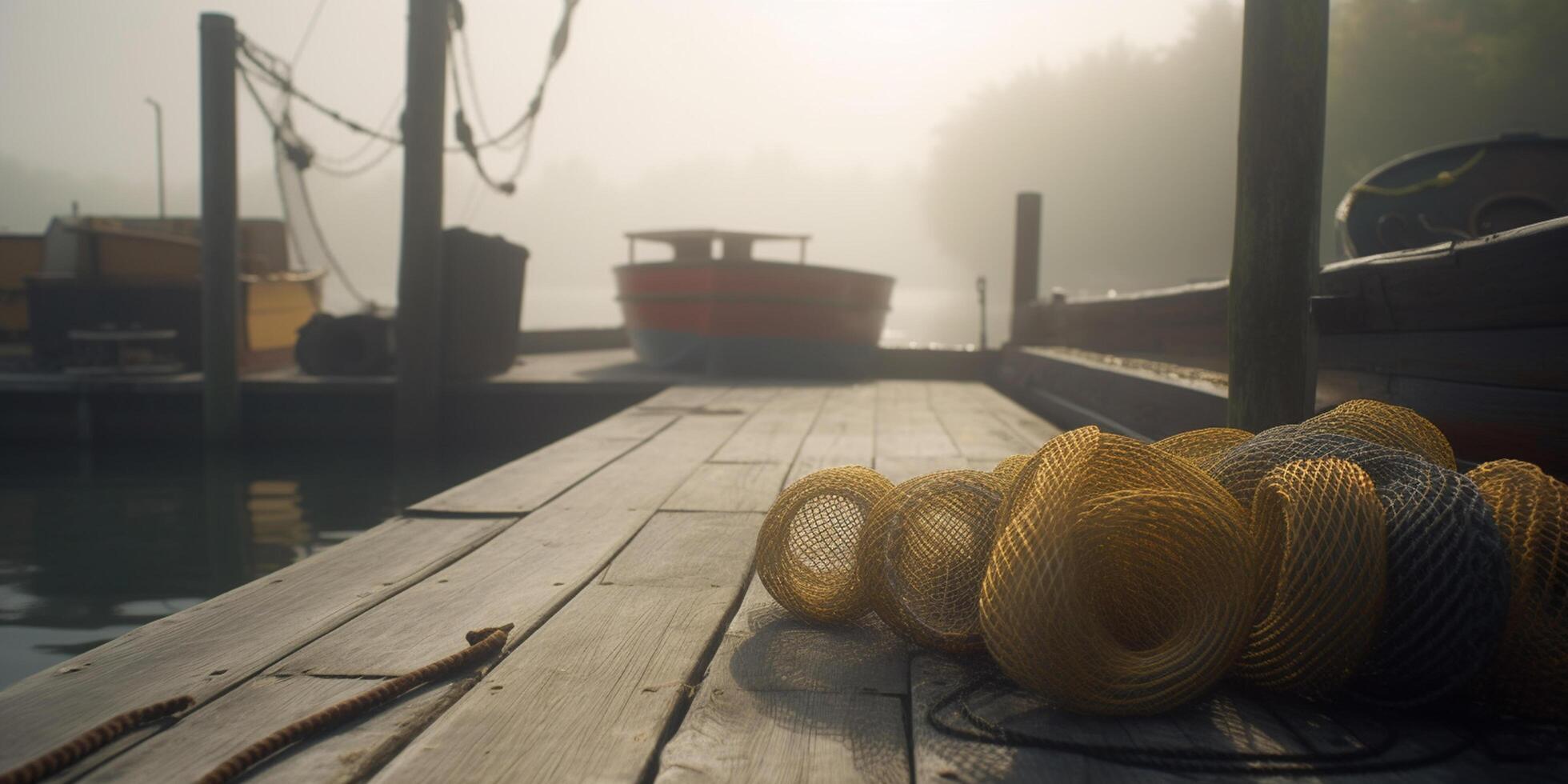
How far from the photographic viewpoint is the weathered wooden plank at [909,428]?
6098 millimetres

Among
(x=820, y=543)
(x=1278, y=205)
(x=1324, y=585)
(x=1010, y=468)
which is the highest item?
(x=1278, y=205)

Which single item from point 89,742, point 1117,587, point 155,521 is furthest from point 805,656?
point 155,521

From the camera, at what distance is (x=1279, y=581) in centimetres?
217

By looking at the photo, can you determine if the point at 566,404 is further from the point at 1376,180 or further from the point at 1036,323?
the point at 1376,180

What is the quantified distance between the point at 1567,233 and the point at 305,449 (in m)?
10.7

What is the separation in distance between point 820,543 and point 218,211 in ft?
31.6

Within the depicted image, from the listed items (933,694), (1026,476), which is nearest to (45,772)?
(933,694)

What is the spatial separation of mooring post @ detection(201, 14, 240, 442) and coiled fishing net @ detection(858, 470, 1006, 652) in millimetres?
9743

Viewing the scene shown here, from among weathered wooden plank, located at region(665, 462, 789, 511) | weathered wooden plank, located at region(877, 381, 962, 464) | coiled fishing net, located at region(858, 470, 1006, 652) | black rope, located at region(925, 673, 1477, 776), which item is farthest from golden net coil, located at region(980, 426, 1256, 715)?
weathered wooden plank, located at region(877, 381, 962, 464)

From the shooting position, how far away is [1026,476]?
7.93ft

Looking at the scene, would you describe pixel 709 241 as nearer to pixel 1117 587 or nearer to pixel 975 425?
pixel 975 425

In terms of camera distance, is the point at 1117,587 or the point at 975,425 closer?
the point at 1117,587

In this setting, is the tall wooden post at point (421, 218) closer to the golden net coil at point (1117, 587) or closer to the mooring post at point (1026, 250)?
the mooring post at point (1026, 250)

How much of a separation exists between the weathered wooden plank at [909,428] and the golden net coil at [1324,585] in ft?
11.4
